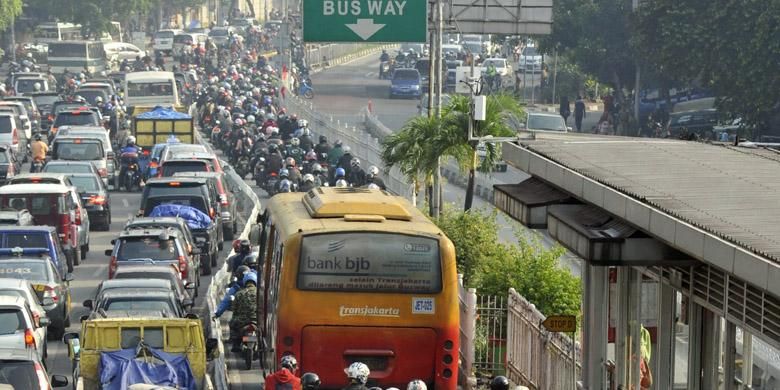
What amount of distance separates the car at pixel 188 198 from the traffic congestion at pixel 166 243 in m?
0.04

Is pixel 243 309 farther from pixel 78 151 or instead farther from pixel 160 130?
pixel 160 130

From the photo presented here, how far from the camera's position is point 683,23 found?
6322cm

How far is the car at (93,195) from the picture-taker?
40094 millimetres

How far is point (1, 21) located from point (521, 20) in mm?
54922

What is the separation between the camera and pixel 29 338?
22.5 metres

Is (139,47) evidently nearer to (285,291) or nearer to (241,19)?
(241,19)

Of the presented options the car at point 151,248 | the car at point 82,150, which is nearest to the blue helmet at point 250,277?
the car at point 151,248

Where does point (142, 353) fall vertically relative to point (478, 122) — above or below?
below

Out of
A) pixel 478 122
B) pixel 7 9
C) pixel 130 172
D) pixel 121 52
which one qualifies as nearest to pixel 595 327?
pixel 478 122

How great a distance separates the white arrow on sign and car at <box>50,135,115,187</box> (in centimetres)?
1118

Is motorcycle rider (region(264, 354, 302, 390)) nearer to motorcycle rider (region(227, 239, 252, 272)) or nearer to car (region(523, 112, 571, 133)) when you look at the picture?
motorcycle rider (region(227, 239, 252, 272))

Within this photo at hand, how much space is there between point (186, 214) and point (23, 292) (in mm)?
10518

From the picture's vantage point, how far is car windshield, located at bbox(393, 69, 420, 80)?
88.4 metres

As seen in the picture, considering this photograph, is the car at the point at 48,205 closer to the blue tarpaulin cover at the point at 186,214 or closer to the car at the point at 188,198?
the car at the point at 188,198
